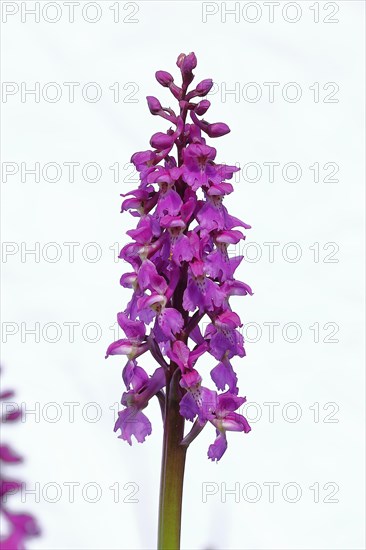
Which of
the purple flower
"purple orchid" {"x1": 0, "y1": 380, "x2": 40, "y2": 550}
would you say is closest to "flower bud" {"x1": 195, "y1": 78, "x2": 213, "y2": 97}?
the purple flower

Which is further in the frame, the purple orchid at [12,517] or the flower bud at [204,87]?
the flower bud at [204,87]

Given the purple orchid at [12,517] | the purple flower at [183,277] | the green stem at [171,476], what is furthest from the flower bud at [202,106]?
the purple orchid at [12,517]

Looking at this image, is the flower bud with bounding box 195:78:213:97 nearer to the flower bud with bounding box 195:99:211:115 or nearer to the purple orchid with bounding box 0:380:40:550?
the flower bud with bounding box 195:99:211:115

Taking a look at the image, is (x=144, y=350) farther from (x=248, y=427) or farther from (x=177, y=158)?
(x=177, y=158)

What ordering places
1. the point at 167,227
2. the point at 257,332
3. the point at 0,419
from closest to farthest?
1. the point at 0,419
2. the point at 167,227
3. the point at 257,332

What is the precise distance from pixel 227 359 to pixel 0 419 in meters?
0.74

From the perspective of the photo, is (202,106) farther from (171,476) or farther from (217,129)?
(171,476)

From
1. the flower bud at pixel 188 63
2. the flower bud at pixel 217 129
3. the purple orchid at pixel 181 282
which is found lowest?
the purple orchid at pixel 181 282

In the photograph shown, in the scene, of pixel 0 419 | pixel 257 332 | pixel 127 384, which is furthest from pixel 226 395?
pixel 0 419

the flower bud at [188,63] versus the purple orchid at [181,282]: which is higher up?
the flower bud at [188,63]

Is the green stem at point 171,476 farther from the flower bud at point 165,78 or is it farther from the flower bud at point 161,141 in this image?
the flower bud at point 165,78

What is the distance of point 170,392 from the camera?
53.8 inches

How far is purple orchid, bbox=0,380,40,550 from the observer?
0.62 metres

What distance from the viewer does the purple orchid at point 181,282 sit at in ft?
4.31
